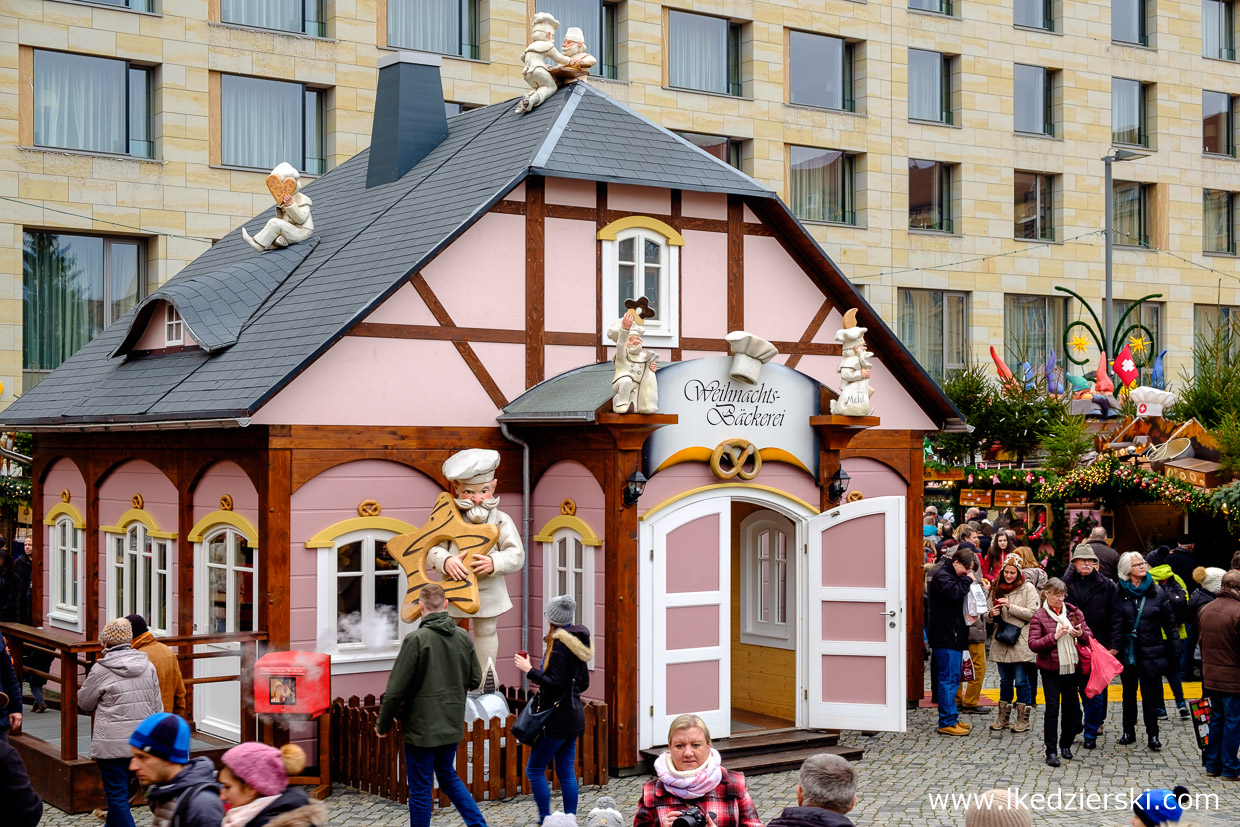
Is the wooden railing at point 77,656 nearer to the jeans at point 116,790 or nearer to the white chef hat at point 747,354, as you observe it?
the jeans at point 116,790

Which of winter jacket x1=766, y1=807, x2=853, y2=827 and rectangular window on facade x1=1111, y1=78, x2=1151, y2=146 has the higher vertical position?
rectangular window on facade x1=1111, y1=78, x2=1151, y2=146

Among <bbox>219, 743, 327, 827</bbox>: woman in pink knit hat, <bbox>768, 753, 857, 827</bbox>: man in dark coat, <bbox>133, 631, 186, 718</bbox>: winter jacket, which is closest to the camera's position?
<bbox>219, 743, 327, 827</bbox>: woman in pink knit hat

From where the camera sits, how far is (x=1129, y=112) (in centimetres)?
3969

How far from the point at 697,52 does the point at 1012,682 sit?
21347mm

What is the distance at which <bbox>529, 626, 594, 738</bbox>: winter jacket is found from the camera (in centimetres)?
1049

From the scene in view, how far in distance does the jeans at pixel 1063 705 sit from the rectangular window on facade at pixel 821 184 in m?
22.0

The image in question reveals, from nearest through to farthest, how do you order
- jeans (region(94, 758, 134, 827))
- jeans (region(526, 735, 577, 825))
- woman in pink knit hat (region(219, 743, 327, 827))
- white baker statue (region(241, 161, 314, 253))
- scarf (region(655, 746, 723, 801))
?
woman in pink knit hat (region(219, 743, 327, 827)) < scarf (region(655, 746, 723, 801)) < jeans (region(94, 758, 134, 827)) < jeans (region(526, 735, 577, 825)) < white baker statue (region(241, 161, 314, 253))

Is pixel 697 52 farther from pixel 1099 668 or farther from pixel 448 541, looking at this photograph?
pixel 448 541

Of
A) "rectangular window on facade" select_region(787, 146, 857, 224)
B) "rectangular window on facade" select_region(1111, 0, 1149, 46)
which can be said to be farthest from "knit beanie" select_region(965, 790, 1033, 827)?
"rectangular window on facade" select_region(1111, 0, 1149, 46)

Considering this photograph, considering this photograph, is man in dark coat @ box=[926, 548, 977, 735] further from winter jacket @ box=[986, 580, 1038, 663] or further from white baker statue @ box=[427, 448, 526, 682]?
white baker statue @ box=[427, 448, 526, 682]

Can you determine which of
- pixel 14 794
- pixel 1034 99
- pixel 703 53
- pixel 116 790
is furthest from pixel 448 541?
pixel 1034 99

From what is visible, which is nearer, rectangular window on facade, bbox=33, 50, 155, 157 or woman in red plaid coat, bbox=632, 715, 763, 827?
woman in red plaid coat, bbox=632, 715, 763, 827

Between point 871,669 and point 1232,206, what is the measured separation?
32.0m

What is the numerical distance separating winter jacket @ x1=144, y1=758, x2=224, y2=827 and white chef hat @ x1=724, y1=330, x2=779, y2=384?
7.59 m
